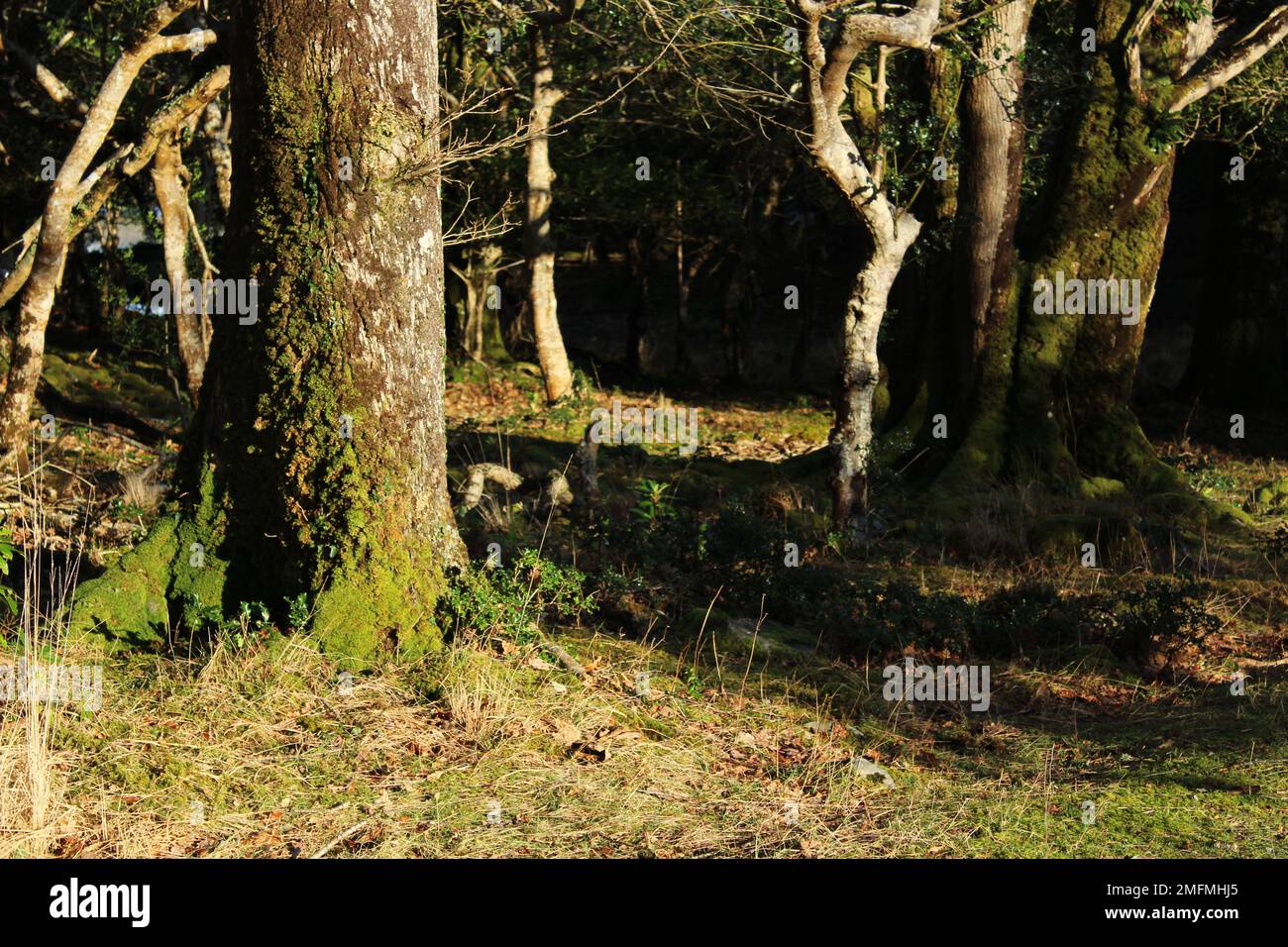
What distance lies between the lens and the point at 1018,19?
11.7 meters

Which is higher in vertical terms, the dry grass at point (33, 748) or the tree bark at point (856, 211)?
the tree bark at point (856, 211)

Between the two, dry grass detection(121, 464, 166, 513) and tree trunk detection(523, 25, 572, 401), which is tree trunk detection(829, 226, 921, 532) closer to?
dry grass detection(121, 464, 166, 513)

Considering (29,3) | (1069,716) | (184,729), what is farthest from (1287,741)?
(29,3)

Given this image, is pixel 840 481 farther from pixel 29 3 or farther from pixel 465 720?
pixel 29 3

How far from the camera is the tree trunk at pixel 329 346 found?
6758 millimetres

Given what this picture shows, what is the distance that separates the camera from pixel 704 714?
6.79 m

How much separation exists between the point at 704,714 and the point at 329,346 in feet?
9.01

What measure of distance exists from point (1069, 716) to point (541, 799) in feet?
10.9

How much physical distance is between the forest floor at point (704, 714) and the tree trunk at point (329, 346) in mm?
292

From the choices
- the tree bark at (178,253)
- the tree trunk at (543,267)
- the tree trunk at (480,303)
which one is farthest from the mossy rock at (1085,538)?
the tree trunk at (480,303)

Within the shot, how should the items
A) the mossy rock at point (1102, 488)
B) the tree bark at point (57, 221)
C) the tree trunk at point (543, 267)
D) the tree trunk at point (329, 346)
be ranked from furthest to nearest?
1. the tree trunk at point (543, 267)
2. the mossy rock at point (1102, 488)
3. the tree bark at point (57, 221)
4. the tree trunk at point (329, 346)

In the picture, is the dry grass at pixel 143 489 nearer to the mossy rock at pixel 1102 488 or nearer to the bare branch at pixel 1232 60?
the mossy rock at pixel 1102 488

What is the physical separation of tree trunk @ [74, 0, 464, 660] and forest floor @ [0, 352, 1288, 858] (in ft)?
0.96

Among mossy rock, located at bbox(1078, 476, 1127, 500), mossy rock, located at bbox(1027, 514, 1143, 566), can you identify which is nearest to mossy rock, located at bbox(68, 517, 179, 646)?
mossy rock, located at bbox(1027, 514, 1143, 566)
